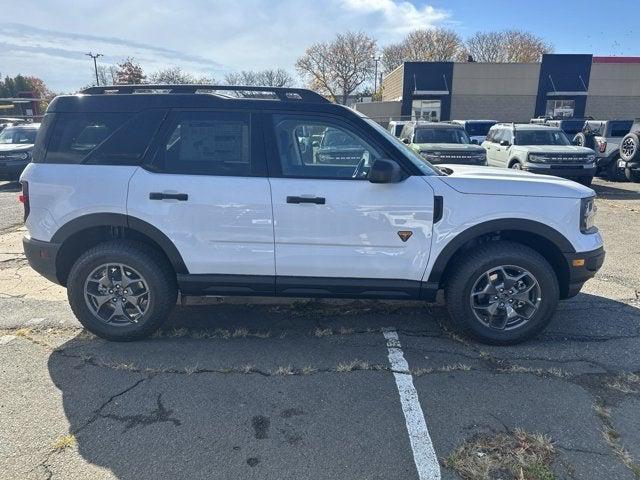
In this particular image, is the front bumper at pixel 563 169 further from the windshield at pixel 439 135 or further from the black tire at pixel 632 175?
Answer: the black tire at pixel 632 175

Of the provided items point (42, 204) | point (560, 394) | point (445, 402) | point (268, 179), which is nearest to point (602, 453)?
point (560, 394)

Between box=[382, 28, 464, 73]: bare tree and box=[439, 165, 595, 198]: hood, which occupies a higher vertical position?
box=[382, 28, 464, 73]: bare tree

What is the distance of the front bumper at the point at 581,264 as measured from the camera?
12.1ft

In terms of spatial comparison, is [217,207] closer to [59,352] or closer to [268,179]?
[268,179]

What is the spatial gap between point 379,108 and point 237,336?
36.5m

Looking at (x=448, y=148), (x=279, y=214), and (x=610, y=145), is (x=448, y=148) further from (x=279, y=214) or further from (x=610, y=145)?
(x=279, y=214)

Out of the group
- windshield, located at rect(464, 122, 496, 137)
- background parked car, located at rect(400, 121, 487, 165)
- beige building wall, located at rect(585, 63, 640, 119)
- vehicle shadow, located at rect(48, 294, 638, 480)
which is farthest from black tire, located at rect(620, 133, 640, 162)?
beige building wall, located at rect(585, 63, 640, 119)

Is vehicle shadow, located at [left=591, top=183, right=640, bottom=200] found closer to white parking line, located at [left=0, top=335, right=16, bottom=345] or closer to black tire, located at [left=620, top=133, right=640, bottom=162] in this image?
black tire, located at [left=620, top=133, right=640, bottom=162]

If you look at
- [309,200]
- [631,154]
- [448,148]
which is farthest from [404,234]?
[631,154]

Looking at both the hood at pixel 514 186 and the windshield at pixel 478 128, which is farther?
the windshield at pixel 478 128

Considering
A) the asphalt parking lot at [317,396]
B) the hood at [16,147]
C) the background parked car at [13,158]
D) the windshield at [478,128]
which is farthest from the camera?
the windshield at [478,128]

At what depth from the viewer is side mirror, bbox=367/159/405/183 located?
340 cm

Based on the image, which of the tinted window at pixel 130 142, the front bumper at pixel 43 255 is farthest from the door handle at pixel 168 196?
the front bumper at pixel 43 255

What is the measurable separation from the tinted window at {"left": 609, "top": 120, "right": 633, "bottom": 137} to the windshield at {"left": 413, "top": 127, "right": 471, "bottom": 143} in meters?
4.93
